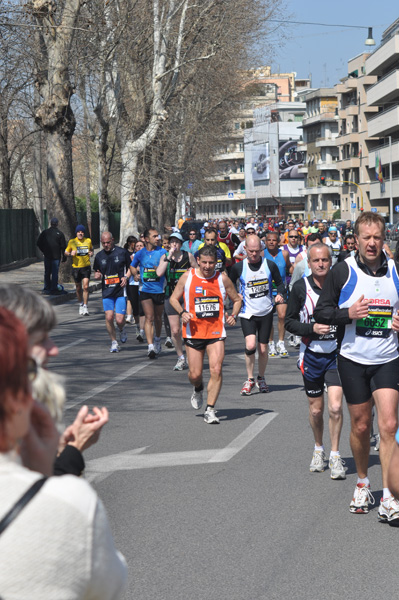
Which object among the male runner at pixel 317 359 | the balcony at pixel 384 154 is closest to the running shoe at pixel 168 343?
the male runner at pixel 317 359

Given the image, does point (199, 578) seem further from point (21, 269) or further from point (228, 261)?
point (21, 269)

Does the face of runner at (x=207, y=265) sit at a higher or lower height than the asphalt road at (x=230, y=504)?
higher

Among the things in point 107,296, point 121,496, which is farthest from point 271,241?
point 121,496

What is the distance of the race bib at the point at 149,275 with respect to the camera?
51.7 feet

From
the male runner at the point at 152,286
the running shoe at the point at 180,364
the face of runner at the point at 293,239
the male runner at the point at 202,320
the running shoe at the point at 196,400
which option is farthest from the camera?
the face of runner at the point at 293,239

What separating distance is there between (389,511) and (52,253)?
2062 cm

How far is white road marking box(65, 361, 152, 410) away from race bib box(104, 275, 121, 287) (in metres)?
1.86

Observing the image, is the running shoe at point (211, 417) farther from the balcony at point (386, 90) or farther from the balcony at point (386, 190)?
the balcony at point (386, 190)

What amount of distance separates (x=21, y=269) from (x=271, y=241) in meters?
22.2

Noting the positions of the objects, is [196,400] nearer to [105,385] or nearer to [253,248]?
[105,385]

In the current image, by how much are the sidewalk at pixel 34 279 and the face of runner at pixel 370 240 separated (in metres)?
18.1

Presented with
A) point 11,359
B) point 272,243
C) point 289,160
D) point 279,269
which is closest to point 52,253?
point 272,243

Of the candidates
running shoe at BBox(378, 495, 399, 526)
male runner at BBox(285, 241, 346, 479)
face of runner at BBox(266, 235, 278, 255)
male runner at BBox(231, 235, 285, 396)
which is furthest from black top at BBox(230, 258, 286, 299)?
running shoe at BBox(378, 495, 399, 526)

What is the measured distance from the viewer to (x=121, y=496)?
696 cm
